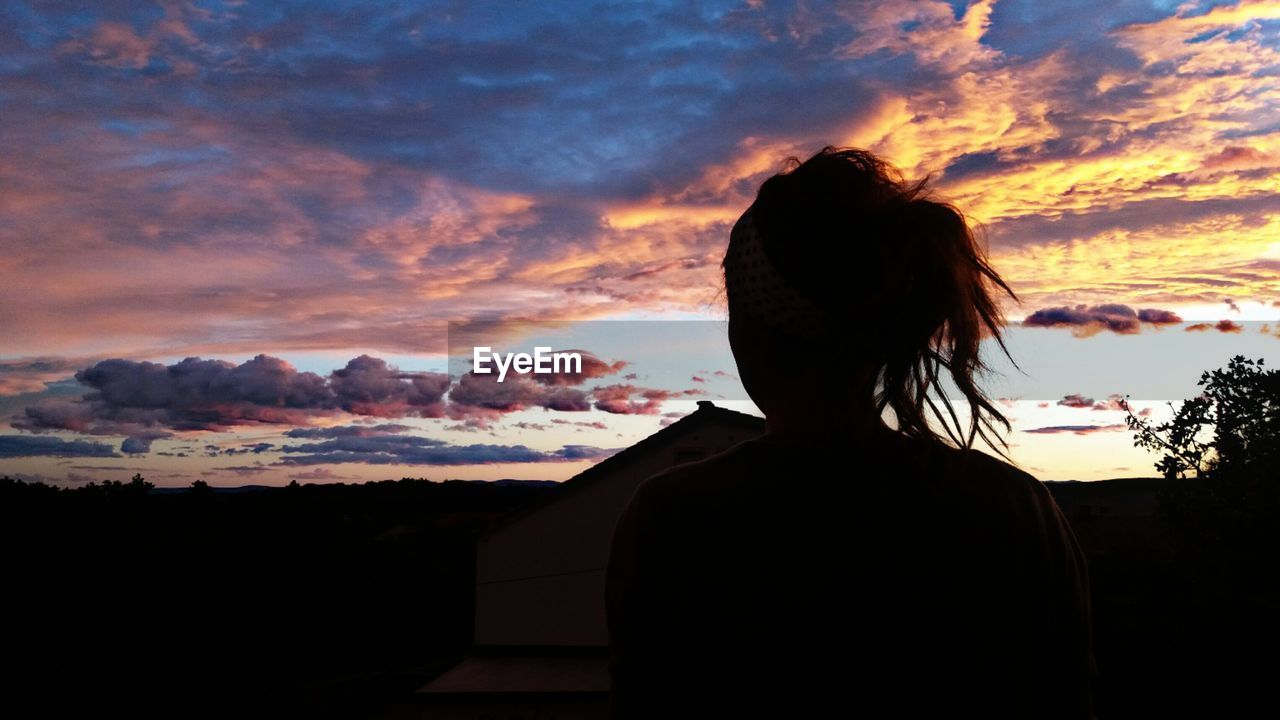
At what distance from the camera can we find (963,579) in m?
1.07

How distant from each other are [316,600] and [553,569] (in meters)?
18.2

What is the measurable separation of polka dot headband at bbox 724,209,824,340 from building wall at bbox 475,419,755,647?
19.5 m

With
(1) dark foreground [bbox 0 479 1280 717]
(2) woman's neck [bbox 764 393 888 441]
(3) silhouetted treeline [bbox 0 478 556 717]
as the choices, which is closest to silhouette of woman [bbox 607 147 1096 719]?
(2) woman's neck [bbox 764 393 888 441]

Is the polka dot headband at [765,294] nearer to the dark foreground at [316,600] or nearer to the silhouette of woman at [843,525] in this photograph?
the silhouette of woman at [843,525]

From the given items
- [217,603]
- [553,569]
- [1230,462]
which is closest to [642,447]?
[553,569]

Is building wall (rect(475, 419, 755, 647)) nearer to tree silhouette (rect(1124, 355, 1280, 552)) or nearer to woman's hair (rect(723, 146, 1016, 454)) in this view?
tree silhouette (rect(1124, 355, 1280, 552))

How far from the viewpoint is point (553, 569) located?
20969 millimetres

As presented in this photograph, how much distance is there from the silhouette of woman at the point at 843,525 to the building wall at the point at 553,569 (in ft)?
63.8

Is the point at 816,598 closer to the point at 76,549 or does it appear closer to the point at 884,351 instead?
the point at 884,351

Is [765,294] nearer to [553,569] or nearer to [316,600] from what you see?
[553,569]

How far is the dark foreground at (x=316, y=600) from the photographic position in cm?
1309

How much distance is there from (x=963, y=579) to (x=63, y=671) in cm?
3493

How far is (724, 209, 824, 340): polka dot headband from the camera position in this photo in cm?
108

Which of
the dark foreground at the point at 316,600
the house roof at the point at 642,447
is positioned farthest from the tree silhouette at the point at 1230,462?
the house roof at the point at 642,447
